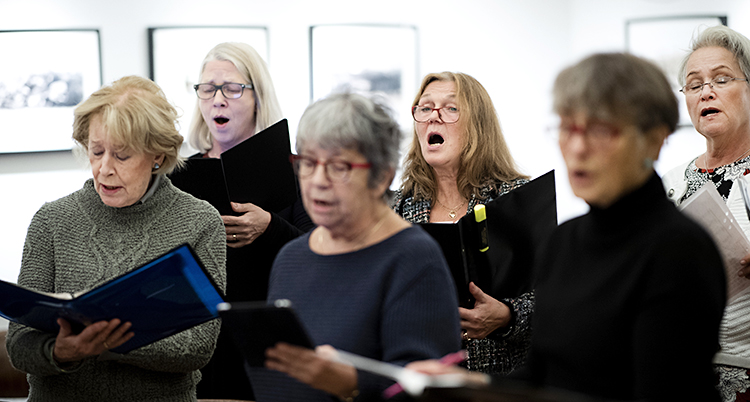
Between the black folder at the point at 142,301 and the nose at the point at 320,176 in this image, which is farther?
the black folder at the point at 142,301

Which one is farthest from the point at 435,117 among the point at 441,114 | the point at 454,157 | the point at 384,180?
the point at 384,180

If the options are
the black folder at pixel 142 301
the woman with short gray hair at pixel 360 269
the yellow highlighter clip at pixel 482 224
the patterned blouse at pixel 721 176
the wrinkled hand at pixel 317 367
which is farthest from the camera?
the patterned blouse at pixel 721 176

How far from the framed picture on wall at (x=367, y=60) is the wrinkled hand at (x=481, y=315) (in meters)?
2.51

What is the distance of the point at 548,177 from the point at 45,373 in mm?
1432

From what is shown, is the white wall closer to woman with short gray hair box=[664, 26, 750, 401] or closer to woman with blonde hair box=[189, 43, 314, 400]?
woman with short gray hair box=[664, 26, 750, 401]

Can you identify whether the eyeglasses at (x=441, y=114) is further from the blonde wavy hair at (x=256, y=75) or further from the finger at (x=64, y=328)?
the finger at (x=64, y=328)

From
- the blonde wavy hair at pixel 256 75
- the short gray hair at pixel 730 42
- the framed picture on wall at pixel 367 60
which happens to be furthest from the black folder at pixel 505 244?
the framed picture on wall at pixel 367 60

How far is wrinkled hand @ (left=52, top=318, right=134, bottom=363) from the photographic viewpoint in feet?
4.79

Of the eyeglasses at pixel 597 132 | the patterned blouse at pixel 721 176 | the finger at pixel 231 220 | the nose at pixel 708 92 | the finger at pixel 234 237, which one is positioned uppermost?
the nose at pixel 708 92

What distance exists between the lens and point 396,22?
431 cm

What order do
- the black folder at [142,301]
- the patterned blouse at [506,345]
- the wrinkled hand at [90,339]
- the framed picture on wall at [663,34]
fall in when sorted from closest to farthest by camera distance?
1. the black folder at [142,301]
2. the wrinkled hand at [90,339]
3. the patterned blouse at [506,345]
4. the framed picture on wall at [663,34]

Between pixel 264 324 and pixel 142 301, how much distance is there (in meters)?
0.45

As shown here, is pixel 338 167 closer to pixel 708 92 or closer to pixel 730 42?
pixel 708 92

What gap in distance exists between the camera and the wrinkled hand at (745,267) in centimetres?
168
